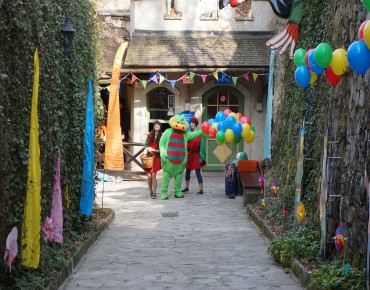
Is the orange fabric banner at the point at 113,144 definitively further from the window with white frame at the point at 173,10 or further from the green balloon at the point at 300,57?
the window with white frame at the point at 173,10

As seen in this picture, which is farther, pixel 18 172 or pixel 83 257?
pixel 83 257

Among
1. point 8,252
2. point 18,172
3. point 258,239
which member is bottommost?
point 258,239

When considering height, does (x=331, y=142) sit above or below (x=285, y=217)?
above

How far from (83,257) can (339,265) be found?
4.08 metres

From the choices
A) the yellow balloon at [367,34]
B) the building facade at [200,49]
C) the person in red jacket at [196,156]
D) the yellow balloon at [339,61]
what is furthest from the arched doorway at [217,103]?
the yellow balloon at [367,34]

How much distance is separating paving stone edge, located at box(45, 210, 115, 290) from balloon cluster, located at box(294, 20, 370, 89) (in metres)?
3.76

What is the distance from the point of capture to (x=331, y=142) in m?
8.61

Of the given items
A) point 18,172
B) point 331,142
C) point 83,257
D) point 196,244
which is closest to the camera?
point 18,172

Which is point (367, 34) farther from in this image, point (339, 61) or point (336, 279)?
point (336, 279)

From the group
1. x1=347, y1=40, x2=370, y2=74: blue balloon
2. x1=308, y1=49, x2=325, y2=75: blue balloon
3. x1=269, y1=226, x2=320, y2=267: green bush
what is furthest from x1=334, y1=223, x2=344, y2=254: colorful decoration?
x1=347, y1=40, x2=370, y2=74: blue balloon

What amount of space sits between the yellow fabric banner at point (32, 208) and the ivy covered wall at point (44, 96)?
0.26 feet

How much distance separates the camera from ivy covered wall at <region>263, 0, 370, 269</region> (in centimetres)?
738

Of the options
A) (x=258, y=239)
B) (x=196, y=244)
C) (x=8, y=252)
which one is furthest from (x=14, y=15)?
(x=258, y=239)

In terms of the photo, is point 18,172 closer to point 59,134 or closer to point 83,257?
point 59,134
